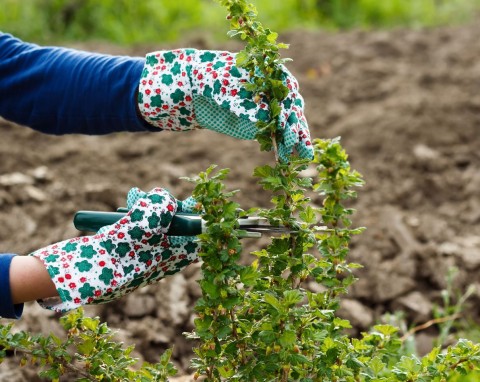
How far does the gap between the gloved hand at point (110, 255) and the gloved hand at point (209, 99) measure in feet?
0.77

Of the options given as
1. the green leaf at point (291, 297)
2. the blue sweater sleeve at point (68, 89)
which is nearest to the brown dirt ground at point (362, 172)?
the blue sweater sleeve at point (68, 89)

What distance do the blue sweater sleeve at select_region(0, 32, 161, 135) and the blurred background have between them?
3736mm

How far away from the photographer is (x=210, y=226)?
1.49 metres

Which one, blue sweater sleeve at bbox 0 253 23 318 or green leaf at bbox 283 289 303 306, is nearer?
green leaf at bbox 283 289 303 306

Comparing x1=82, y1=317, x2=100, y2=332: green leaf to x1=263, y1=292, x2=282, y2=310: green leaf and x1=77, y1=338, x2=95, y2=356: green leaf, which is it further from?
x1=263, y1=292, x2=282, y2=310: green leaf

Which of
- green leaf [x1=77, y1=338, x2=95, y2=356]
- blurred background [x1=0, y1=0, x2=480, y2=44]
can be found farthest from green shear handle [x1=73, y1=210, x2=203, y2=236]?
blurred background [x1=0, y1=0, x2=480, y2=44]

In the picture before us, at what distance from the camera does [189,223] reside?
1.58 metres

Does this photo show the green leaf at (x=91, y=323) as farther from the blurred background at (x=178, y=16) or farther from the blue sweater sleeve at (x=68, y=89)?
the blurred background at (x=178, y=16)

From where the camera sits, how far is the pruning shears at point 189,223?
1.58m

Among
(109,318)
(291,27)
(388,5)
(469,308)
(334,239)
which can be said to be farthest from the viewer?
(388,5)

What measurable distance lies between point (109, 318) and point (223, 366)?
106cm

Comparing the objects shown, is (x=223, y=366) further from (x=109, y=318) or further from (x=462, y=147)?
(x=462, y=147)

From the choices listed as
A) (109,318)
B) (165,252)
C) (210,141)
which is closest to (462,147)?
(210,141)

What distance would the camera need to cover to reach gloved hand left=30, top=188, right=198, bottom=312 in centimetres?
157
